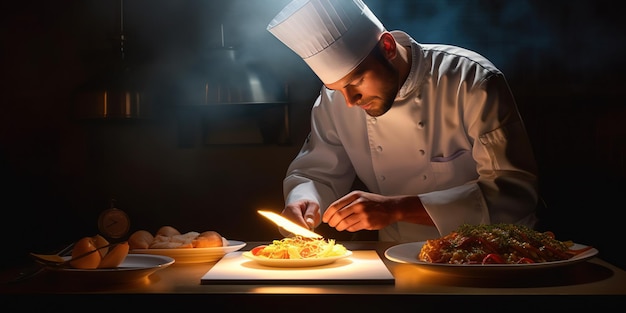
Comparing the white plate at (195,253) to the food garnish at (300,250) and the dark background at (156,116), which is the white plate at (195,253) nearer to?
the food garnish at (300,250)

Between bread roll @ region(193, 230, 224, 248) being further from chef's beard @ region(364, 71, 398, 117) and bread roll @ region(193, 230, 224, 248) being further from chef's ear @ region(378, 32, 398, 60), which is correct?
chef's ear @ region(378, 32, 398, 60)

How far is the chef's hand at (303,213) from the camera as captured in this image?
243 centimetres

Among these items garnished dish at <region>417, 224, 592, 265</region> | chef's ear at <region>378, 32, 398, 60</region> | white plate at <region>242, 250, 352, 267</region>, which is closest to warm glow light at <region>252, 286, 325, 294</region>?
white plate at <region>242, 250, 352, 267</region>

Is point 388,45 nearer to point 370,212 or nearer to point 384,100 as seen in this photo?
point 384,100

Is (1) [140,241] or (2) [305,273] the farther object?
(1) [140,241]

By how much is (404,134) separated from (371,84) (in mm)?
353

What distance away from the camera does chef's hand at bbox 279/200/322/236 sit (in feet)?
7.98

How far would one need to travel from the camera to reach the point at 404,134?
2953 millimetres

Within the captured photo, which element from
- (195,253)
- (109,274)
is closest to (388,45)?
(195,253)

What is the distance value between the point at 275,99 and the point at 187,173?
1104 mm

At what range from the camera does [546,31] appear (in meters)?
4.03

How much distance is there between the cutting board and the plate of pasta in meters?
0.09

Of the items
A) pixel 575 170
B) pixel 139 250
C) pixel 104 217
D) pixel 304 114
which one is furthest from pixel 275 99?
pixel 575 170

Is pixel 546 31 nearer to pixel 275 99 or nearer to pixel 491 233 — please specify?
pixel 275 99
